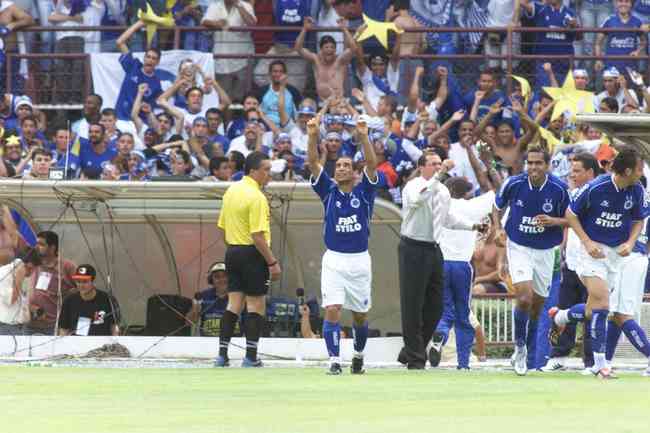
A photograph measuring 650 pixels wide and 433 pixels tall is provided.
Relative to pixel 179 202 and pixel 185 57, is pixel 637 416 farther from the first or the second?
pixel 185 57

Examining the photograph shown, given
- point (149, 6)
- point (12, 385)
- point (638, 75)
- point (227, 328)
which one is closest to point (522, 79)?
point (638, 75)

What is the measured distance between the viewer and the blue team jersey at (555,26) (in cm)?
2491

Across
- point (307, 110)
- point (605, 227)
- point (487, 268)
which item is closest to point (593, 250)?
point (605, 227)

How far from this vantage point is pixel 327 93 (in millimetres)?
24547

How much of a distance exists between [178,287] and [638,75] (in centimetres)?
751

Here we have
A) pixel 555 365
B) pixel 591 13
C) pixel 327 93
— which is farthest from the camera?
pixel 591 13

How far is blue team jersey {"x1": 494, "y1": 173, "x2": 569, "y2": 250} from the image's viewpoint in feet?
51.3

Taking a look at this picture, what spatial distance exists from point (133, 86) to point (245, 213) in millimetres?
8163

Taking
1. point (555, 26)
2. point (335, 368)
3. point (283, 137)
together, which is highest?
point (555, 26)

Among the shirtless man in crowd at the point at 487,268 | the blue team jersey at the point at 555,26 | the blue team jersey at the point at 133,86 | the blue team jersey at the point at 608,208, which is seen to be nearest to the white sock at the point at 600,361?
the blue team jersey at the point at 608,208

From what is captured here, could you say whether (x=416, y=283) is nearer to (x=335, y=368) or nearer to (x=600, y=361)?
(x=335, y=368)

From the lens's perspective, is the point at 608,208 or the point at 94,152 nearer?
the point at 608,208

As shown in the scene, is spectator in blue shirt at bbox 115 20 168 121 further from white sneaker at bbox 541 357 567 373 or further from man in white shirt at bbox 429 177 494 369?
white sneaker at bbox 541 357 567 373

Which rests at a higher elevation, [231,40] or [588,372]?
[231,40]
